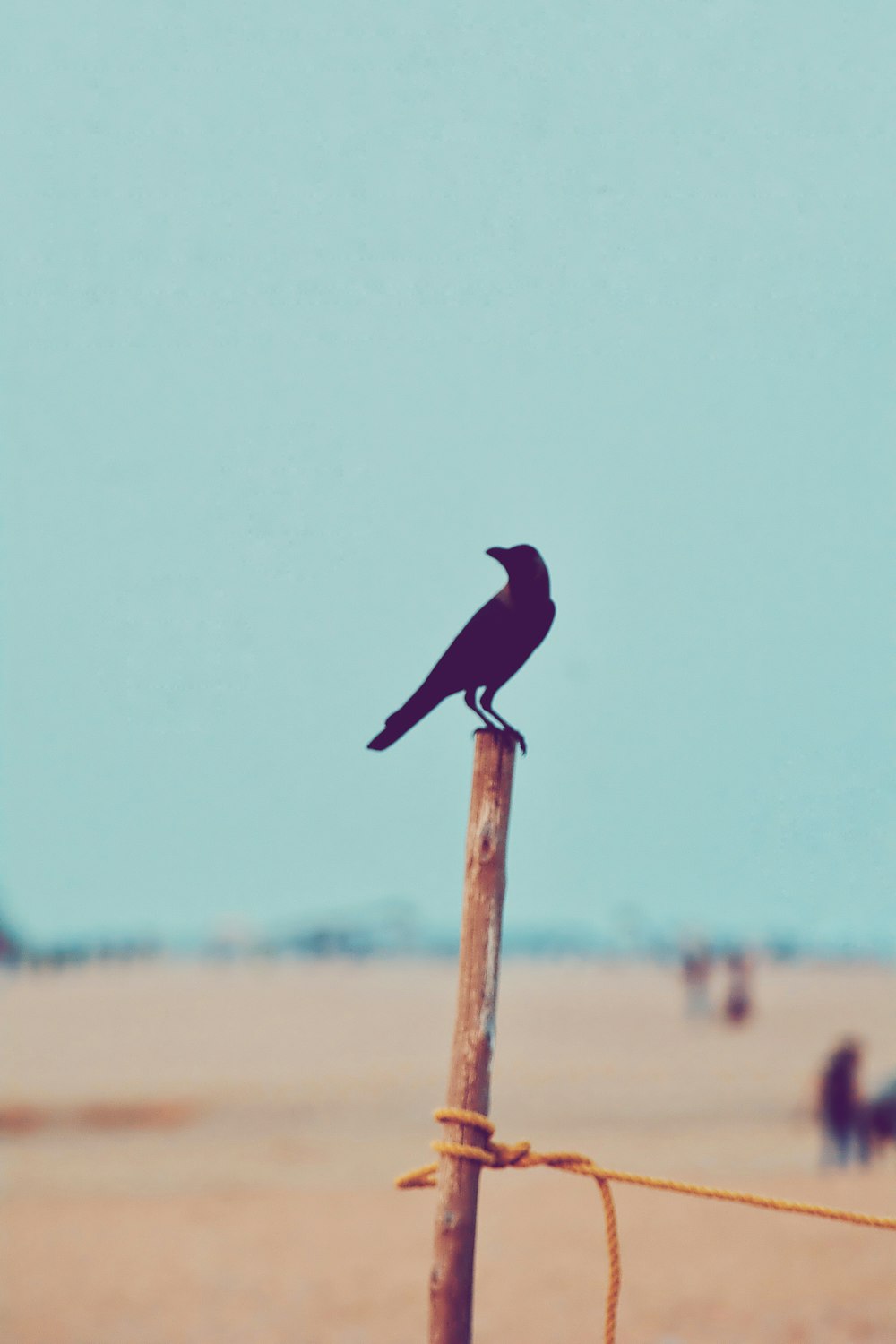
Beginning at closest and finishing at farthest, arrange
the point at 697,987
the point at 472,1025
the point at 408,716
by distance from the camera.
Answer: the point at 472,1025, the point at 408,716, the point at 697,987

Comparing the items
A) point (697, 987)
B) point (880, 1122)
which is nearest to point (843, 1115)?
point (880, 1122)

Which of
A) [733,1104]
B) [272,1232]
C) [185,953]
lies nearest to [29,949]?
[185,953]

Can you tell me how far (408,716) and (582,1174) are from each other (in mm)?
977

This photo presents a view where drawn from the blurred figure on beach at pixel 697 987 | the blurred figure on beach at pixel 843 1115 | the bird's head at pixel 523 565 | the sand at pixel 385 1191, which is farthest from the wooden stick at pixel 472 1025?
the blurred figure on beach at pixel 697 987

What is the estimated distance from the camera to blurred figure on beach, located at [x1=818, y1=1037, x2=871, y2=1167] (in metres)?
15.2

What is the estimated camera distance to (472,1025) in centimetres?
271

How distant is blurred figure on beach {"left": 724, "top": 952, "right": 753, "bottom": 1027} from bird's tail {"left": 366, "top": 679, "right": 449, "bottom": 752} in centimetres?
3497

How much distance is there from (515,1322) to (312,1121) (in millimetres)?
12146

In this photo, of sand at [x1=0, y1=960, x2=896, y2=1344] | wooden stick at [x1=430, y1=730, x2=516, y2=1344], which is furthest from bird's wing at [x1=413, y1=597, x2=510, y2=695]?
sand at [x1=0, y1=960, x2=896, y2=1344]

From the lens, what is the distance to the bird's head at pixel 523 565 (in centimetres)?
285

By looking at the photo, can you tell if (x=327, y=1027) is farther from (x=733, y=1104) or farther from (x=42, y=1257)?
(x=42, y=1257)

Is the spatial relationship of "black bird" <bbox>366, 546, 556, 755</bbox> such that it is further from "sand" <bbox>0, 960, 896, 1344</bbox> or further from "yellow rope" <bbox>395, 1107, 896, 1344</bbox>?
"sand" <bbox>0, 960, 896, 1344</bbox>

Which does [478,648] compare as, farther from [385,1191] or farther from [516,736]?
[385,1191]

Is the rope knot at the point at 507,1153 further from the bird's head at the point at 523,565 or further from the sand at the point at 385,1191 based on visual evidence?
the sand at the point at 385,1191
